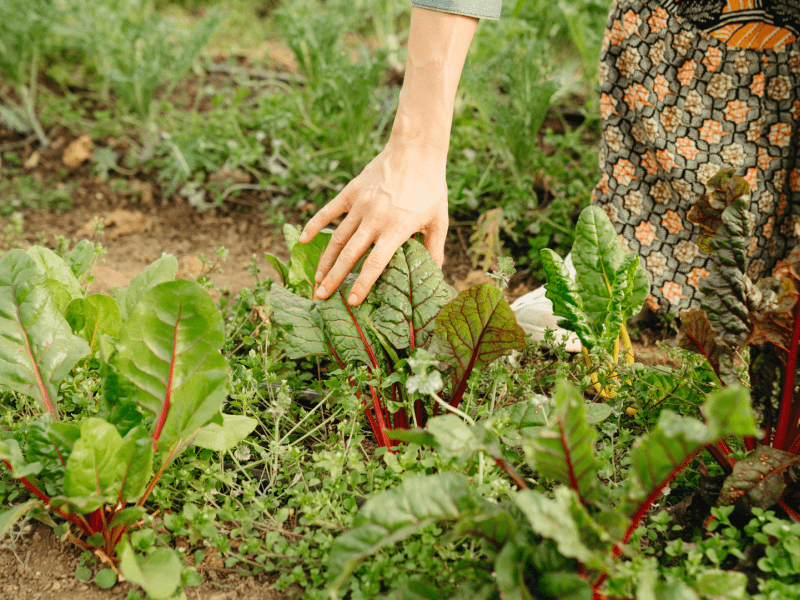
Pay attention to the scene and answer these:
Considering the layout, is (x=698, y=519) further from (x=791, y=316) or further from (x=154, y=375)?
(x=154, y=375)

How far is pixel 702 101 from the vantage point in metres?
1.87

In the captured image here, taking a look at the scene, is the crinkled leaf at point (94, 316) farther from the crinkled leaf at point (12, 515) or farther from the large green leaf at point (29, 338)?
the crinkled leaf at point (12, 515)

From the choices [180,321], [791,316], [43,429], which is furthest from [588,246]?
[43,429]

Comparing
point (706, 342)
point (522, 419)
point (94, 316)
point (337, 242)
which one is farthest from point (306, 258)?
point (706, 342)

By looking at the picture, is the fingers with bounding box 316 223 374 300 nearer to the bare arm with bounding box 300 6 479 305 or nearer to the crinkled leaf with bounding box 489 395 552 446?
the bare arm with bounding box 300 6 479 305

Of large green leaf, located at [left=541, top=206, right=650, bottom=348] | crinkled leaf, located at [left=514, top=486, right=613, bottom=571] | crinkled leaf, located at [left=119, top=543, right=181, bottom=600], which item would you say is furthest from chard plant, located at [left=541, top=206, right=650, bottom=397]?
crinkled leaf, located at [left=119, top=543, right=181, bottom=600]

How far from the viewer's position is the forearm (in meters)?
1.42

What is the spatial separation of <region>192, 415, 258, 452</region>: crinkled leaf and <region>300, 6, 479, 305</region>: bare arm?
0.38 m

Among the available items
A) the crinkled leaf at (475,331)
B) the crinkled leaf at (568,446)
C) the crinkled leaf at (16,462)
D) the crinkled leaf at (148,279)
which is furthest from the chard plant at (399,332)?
the crinkled leaf at (16,462)

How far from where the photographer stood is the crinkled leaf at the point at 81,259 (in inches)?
68.1

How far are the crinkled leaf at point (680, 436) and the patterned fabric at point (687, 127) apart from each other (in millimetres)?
1199

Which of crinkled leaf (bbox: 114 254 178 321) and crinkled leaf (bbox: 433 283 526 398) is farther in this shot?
crinkled leaf (bbox: 114 254 178 321)

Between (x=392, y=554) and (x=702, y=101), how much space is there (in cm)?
171

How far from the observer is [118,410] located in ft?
4.03
